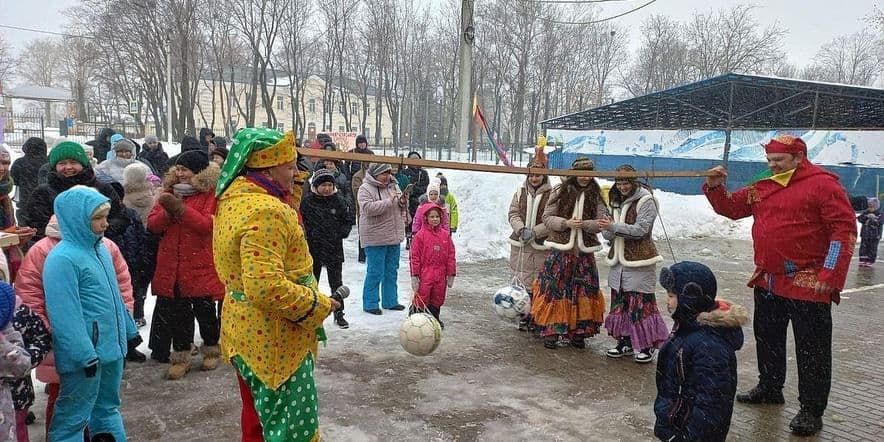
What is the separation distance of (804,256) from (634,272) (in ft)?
5.64

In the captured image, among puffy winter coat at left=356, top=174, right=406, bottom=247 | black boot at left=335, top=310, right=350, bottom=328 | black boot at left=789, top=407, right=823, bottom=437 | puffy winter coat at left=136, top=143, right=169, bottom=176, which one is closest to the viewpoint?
black boot at left=789, top=407, right=823, bottom=437

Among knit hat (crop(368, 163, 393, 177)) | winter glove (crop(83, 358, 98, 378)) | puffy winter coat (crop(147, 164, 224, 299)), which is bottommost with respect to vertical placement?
winter glove (crop(83, 358, 98, 378))

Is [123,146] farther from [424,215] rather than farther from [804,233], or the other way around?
[804,233]

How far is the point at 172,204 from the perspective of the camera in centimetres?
514

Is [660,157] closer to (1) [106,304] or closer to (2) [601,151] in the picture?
(2) [601,151]

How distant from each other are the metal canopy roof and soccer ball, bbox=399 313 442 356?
18489 millimetres

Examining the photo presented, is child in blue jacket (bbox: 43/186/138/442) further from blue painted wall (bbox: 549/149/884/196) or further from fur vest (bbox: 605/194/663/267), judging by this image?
blue painted wall (bbox: 549/149/884/196)

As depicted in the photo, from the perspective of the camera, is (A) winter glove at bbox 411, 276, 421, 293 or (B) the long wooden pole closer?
(B) the long wooden pole

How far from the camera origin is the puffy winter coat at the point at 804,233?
→ 4457 mm

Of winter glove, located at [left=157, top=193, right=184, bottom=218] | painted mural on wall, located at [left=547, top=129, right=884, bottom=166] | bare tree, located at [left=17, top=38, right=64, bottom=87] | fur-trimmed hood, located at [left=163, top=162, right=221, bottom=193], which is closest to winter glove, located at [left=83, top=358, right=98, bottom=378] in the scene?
winter glove, located at [left=157, top=193, right=184, bottom=218]

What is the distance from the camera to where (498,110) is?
37375 mm

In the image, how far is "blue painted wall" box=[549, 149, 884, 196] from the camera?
19.4 metres

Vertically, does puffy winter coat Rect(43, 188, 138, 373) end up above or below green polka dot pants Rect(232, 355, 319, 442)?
above

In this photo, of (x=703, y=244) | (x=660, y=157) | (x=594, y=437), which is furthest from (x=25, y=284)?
(x=660, y=157)
